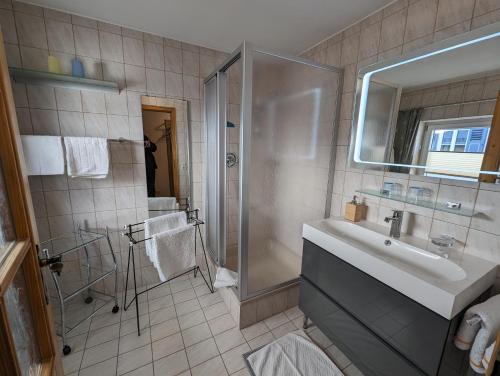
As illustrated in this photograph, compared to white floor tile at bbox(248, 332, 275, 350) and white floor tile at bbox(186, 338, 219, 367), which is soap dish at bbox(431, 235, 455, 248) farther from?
white floor tile at bbox(186, 338, 219, 367)

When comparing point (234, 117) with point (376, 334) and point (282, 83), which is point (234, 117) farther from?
point (376, 334)

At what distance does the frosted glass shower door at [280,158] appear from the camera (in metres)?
1.45

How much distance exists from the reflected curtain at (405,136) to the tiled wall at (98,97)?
167cm

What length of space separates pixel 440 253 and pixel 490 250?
0.66ft

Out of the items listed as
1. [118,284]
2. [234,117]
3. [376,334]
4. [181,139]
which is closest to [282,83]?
[234,117]

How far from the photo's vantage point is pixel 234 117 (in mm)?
1868

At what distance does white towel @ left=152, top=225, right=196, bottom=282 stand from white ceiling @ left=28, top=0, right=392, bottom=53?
160cm

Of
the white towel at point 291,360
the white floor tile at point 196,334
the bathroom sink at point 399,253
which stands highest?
the bathroom sink at point 399,253

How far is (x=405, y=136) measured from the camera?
4.47ft

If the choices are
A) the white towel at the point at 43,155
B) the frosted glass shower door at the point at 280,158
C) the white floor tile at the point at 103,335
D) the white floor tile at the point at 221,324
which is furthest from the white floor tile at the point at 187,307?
the white towel at the point at 43,155

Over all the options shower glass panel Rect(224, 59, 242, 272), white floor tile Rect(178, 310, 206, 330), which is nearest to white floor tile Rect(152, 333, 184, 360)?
white floor tile Rect(178, 310, 206, 330)

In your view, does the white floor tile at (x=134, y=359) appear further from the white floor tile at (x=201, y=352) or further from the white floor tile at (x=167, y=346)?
the white floor tile at (x=201, y=352)

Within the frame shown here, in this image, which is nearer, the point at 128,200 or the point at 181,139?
the point at 128,200

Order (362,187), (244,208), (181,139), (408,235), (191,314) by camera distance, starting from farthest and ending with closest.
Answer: (181,139) < (191,314) < (362,187) < (244,208) < (408,235)
